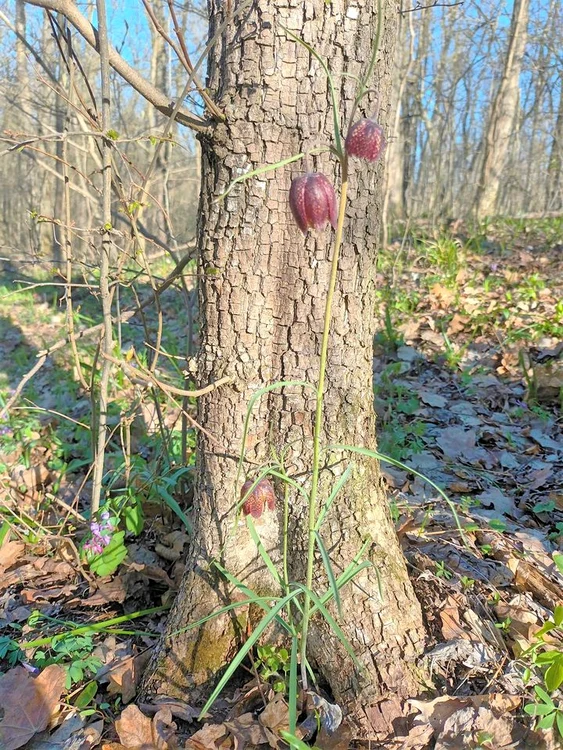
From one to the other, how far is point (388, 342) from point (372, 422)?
7.30 feet

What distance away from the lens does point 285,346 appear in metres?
1.36

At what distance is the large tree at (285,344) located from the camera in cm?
122

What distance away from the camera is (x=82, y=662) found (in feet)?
4.86

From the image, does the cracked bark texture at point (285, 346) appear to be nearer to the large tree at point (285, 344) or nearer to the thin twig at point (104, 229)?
the large tree at point (285, 344)

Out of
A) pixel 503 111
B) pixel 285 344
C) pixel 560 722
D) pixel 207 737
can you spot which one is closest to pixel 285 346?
pixel 285 344

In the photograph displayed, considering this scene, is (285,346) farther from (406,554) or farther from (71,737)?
(71,737)

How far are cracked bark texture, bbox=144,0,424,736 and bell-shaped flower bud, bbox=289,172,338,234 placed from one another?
0.35 metres

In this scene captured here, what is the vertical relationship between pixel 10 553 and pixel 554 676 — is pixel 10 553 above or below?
below

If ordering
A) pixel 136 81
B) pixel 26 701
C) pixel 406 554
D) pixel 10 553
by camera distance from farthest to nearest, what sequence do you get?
pixel 10 553 → pixel 406 554 → pixel 26 701 → pixel 136 81

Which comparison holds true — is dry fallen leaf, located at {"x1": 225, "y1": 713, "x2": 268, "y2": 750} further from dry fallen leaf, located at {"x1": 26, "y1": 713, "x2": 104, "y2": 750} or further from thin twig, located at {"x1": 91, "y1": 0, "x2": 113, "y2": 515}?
thin twig, located at {"x1": 91, "y1": 0, "x2": 113, "y2": 515}

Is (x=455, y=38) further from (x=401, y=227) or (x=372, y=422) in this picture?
(x=372, y=422)

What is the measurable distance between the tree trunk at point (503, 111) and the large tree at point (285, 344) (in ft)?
20.5

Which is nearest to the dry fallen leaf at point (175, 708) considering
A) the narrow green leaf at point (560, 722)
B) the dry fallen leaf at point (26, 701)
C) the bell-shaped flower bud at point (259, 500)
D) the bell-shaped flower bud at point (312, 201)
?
the dry fallen leaf at point (26, 701)

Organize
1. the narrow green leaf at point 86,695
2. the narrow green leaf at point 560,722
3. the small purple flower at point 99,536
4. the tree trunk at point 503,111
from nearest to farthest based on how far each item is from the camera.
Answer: the narrow green leaf at point 560,722, the narrow green leaf at point 86,695, the small purple flower at point 99,536, the tree trunk at point 503,111
